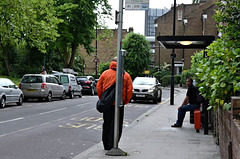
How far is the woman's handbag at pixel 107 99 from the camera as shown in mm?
7320

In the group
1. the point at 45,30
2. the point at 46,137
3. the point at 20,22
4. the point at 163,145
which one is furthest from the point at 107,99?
the point at 45,30

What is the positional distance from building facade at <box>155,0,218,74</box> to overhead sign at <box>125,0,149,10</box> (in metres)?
57.9

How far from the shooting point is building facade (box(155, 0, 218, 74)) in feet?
215

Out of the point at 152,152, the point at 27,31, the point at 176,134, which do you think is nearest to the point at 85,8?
the point at 27,31

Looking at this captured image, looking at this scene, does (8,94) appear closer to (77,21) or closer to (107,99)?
(107,99)

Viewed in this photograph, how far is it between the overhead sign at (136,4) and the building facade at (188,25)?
2280 inches

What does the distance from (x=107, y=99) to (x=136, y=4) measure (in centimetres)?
191

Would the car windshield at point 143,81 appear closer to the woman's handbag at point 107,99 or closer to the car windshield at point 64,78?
the car windshield at point 64,78

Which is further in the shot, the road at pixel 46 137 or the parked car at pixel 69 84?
the parked car at pixel 69 84

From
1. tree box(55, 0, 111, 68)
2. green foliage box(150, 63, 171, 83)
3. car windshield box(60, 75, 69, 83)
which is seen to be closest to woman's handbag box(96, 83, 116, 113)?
car windshield box(60, 75, 69, 83)

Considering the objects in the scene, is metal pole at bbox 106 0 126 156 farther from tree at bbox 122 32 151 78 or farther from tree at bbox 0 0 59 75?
tree at bbox 122 32 151 78

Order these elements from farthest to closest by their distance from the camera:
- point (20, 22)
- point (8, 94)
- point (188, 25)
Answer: point (188, 25) < point (20, 22) < point (8, 94)

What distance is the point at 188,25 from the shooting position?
71.1 meters

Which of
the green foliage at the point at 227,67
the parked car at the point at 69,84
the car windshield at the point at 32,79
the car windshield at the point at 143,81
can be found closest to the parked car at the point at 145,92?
the car windshield at the point at 143,81
